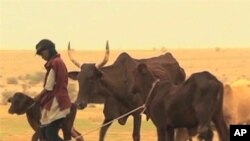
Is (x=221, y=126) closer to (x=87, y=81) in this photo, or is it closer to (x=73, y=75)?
(x=87, y=81)

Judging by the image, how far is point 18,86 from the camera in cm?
5159

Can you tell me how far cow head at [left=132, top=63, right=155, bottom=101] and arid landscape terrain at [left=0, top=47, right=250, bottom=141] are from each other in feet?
22.9

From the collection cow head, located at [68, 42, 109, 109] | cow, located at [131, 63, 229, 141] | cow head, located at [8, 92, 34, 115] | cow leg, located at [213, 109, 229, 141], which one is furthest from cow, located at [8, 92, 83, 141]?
cow leg, located at [213, 109, 229, 141]

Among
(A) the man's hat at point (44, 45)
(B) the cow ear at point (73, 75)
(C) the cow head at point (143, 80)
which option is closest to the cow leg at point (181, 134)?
(C) the cow head at point (143, 80)

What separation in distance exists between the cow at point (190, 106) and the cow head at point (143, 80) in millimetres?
247

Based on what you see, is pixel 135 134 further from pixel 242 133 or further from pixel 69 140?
pixel 242 133

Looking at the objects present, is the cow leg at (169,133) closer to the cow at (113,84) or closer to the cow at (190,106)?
the cow at (190,106)

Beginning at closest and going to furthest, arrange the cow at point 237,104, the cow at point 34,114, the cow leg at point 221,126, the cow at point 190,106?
the cow at point 190,106 → the cow leg at point 221,126 → the cow at point 34,114 → the cow at point 237,104

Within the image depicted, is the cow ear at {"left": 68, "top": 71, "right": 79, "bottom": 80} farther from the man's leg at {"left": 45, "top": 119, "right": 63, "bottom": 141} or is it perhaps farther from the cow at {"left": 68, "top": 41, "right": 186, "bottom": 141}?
the man's leg at {"left": 45, "top": 119, "right": 63, "bottom": 141}

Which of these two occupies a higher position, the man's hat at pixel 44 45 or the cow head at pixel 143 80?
the man's hat at pixel 44 45

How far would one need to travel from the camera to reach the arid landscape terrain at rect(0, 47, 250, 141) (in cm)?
2434

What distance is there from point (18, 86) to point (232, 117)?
34.2m

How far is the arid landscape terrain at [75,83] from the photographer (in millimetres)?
24344

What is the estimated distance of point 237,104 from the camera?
18.9 m
